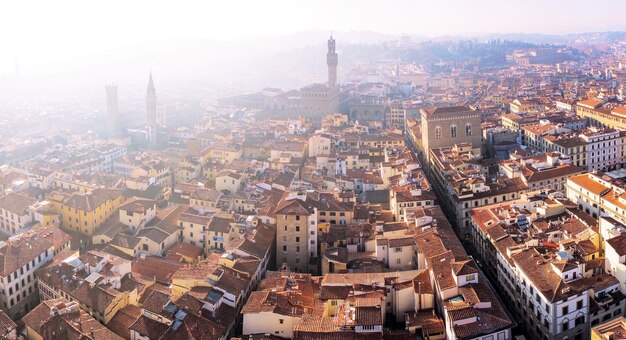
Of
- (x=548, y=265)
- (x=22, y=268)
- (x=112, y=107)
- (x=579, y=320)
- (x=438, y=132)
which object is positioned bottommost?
(x=579, y=320)

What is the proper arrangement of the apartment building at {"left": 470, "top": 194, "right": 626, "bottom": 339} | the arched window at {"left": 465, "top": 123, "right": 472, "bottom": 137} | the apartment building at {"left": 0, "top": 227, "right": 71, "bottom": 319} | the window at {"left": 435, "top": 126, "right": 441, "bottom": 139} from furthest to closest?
the arched window at {"left": 465, "top": 123, "right": 472, "bottom": 137} < the window at {"left": 435, "top": 126, "right": 441, "bottom": 139} < the apartment building at {"left": 0, "top": 227, "right": 71, "bottom": 319} < the apartment building at {"left": 470, "top": 194, "right": 626, "bottom": 339}

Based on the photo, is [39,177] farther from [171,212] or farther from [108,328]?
[108,328]

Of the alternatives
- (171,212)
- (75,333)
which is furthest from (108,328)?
(171,212)

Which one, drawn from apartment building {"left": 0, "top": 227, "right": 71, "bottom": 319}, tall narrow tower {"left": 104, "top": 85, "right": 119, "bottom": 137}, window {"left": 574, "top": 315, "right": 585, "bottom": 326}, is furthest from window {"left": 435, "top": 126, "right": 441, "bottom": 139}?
tall narrow tower {"left": 104, "top": 85, "right": 119, "bottom": 137}

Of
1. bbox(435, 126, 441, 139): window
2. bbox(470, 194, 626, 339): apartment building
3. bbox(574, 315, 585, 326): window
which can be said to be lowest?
bbox(574, 315, 585, 326): window

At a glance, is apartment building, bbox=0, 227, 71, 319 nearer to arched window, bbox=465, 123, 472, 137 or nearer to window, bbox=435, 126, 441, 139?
window, bbox=435, 126, 441, 139

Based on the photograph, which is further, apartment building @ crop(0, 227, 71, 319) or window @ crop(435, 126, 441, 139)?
window @ crop(435, 126, 441, 139)

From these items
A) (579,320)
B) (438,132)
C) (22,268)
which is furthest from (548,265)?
(438,132)

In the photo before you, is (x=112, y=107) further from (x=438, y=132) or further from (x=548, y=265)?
(x=548, y=265)

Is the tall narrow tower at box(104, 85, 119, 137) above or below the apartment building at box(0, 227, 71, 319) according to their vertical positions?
above

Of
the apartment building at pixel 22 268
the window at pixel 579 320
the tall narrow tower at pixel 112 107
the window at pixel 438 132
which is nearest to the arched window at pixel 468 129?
the window at pixel 438 132

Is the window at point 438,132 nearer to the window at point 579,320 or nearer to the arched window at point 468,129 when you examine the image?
the arched window at point 468,129

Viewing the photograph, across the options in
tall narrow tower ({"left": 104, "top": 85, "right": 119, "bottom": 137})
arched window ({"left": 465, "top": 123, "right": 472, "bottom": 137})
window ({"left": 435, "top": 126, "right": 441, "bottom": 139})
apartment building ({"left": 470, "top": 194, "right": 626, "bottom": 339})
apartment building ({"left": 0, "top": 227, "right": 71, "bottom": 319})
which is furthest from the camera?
tall narrow tower ({"left": 104, "top": 85, "right": 119, "bottom": 137})
